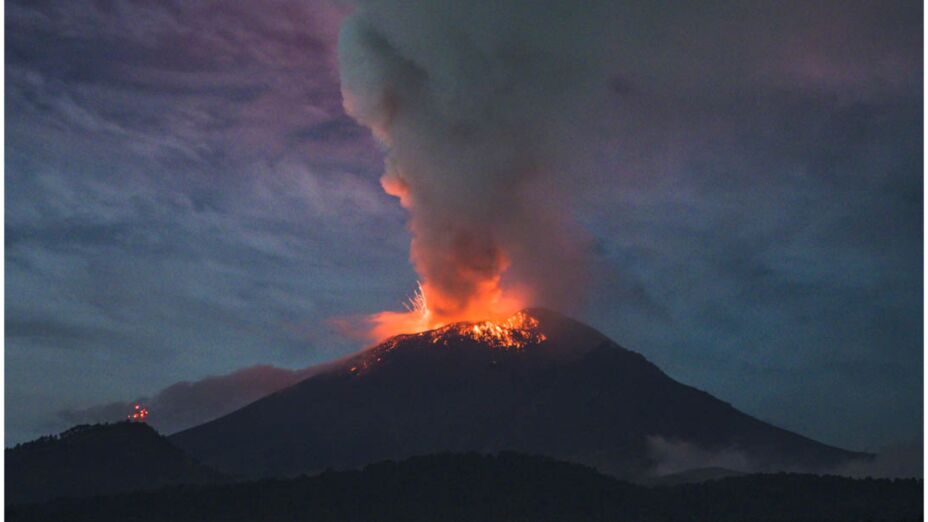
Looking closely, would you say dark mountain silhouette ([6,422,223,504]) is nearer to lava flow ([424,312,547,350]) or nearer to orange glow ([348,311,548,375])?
orange glow ([348,311,548,375])

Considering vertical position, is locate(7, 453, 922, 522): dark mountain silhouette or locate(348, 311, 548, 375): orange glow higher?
locate(348, 311, 548, 375): orange glow

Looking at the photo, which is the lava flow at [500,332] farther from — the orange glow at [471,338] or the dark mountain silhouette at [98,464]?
the dark mountain silhouette at [98,464]

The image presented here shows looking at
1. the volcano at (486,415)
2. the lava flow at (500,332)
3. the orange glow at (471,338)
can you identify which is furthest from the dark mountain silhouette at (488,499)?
the lava flow at (500,332)

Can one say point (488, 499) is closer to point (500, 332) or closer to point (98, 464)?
point (98, 464)

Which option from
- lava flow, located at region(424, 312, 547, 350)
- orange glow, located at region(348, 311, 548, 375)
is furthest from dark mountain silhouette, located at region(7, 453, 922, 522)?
lava flow, located at region(424, 312, 547, 350)

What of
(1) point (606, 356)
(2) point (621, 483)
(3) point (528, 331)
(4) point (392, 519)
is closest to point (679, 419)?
(1) point (606, 356)
